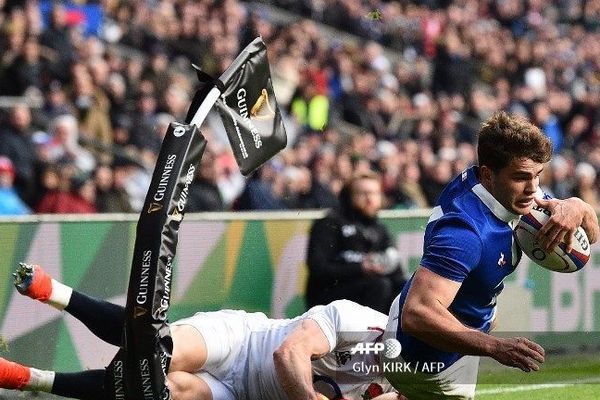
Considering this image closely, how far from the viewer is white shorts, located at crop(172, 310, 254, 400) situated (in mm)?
7113

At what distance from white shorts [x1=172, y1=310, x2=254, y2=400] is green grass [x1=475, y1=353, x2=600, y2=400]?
181 cm

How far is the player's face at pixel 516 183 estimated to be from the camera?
6.13 metres

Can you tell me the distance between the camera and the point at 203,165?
12289 millimetres

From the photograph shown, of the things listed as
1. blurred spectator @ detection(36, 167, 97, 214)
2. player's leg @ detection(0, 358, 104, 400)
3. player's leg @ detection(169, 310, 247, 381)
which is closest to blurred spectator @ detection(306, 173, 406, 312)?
blurred spectator @ detection(36, 167, 97, 214)

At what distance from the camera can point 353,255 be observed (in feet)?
34.7

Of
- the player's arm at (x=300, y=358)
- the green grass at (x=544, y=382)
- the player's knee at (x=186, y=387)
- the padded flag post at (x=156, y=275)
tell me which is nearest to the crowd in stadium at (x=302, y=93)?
the green grass at (x=544, y=382)

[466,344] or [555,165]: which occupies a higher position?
[466,344]

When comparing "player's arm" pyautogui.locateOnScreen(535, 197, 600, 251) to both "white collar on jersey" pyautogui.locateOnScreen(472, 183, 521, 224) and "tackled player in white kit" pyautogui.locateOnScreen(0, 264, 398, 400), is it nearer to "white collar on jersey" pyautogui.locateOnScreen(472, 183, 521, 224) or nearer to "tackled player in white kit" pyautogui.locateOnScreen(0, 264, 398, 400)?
"white collar on jersey" pyautogui.locateOnScreen(472, 183, 521, 224)

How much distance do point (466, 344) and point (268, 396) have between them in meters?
1.66

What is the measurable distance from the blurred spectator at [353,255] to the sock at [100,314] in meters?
3.23

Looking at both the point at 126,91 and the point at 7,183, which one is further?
the point at 126,91

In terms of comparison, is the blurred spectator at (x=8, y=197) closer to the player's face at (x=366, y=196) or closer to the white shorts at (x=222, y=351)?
the player's face at (x=366, y=196)

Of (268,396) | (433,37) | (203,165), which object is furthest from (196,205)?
(433,37)

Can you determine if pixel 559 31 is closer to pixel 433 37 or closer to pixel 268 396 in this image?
pixel 433 37
